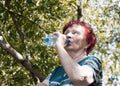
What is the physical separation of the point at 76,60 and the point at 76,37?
217 mm

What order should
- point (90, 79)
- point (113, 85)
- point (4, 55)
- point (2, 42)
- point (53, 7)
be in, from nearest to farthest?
1. point (90, 79)
2. point (2, 42)
3. point (53, 7)
4. point (4, 55)
5. point (113, 85)

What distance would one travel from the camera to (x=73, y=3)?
9.42m

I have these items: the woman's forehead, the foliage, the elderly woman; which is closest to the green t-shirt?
the elderly woman

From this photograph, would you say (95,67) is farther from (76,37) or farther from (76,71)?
(76,37)

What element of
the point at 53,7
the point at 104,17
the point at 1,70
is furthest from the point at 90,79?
the point at 104,17

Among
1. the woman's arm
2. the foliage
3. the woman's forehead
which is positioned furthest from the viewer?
the foliage

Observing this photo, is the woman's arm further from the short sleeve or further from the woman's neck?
the woman's neck

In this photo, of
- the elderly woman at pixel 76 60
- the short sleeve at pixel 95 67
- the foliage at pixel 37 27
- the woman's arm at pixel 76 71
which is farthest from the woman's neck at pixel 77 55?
the foliage at pixel 37 27

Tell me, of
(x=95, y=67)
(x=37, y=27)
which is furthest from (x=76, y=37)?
(x=37, y=27)

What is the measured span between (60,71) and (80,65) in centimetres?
24

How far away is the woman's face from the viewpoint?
3.11m

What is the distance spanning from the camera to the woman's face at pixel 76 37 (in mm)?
3107

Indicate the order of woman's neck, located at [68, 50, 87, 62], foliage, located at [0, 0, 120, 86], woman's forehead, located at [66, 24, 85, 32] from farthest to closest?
foliage, located at [0, 0, 120, 86] → woman's forehead, located at [66, 24, 85, 32] → woman's neck, located at [68, 50, 87, 62]

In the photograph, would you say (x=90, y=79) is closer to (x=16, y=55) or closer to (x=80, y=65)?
(x=80, y=65)
